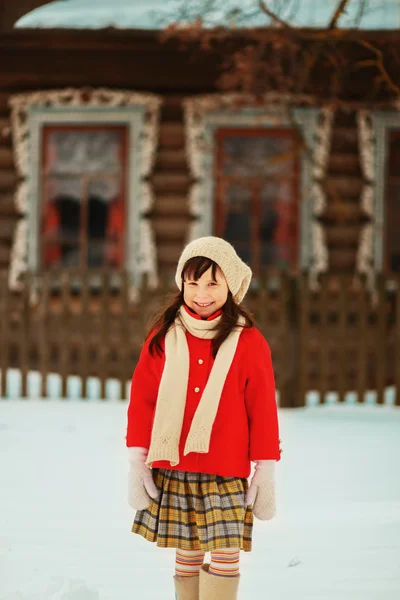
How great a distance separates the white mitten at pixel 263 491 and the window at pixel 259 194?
6.61 m

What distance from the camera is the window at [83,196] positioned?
908cm

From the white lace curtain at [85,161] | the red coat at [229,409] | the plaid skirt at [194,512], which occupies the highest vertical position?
the white lace curtain at [85,161]

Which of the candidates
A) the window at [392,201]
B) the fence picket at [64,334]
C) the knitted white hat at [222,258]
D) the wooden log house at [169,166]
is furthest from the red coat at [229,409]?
the window at [392,201]

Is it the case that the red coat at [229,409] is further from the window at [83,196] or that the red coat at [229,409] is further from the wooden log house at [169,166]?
the window at [83,196]

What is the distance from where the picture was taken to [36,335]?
9.27 meters

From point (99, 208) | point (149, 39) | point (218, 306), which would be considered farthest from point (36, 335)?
point (218, 306)

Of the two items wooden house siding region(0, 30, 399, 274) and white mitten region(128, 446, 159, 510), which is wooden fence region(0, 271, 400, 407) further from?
white mitten region(128, 446, 159, 510)

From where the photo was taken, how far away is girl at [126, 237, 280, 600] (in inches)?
96.5

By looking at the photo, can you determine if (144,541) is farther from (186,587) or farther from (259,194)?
(259,194)

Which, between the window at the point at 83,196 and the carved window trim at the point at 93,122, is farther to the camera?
the window at the point at 83,196

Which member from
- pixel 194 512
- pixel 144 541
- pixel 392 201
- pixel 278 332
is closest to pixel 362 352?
pixel 278 332

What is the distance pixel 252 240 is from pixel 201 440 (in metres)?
6.79

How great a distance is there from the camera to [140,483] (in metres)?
2.49

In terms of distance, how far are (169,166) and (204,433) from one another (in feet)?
22.6
